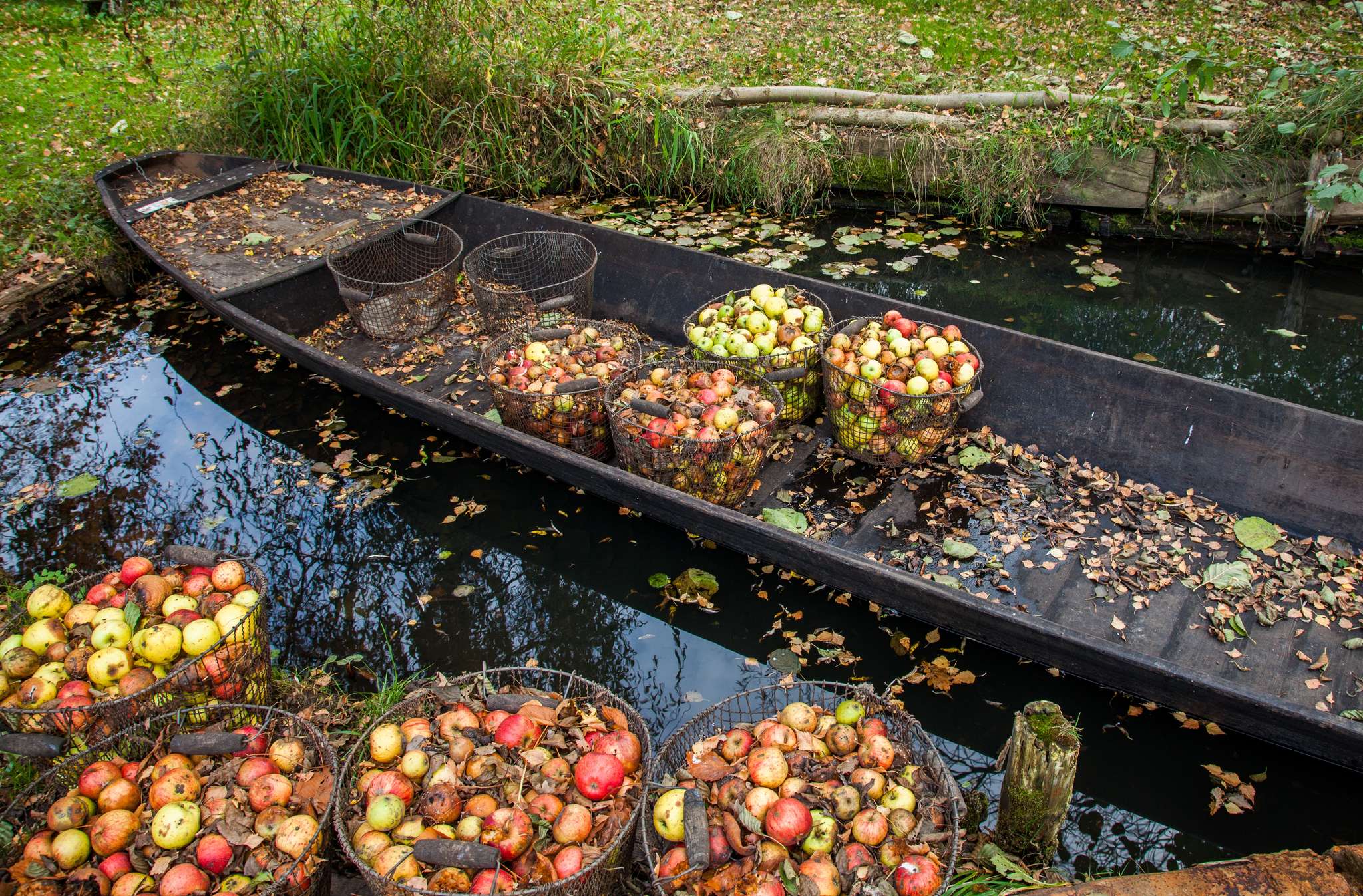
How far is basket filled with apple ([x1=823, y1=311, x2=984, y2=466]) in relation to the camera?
4.50 meters

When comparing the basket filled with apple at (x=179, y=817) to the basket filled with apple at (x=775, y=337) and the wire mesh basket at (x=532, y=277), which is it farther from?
the wire mesh basket at (x=532, y=277)

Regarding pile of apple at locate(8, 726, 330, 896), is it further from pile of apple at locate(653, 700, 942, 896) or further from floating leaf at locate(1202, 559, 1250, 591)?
floating leaf at locate(1202, 559, 1250, 591)

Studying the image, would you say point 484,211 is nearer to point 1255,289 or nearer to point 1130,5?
point 1255,289

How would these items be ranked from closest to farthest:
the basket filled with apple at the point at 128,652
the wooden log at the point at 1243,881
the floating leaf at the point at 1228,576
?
the wooden log at the point at 1243,881 → the basket filled with apple at the point at 128,652 → the floating leaf at the point at 1228,576

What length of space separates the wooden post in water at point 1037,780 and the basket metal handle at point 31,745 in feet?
9.93

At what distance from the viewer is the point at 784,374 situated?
15.5ft

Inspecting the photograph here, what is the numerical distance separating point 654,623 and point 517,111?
222 inches

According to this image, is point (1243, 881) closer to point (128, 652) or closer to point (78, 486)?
point (128, 652)

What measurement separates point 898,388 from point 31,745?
3831 mm

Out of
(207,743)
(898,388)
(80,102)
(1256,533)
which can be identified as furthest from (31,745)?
(80,102)

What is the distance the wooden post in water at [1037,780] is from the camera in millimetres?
2754

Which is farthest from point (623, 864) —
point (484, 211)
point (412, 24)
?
point (412, 24)

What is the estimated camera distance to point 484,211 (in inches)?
269

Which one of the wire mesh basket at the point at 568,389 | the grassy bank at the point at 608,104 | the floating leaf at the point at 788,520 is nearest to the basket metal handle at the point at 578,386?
the wire mesh basket at the point at 568,389
